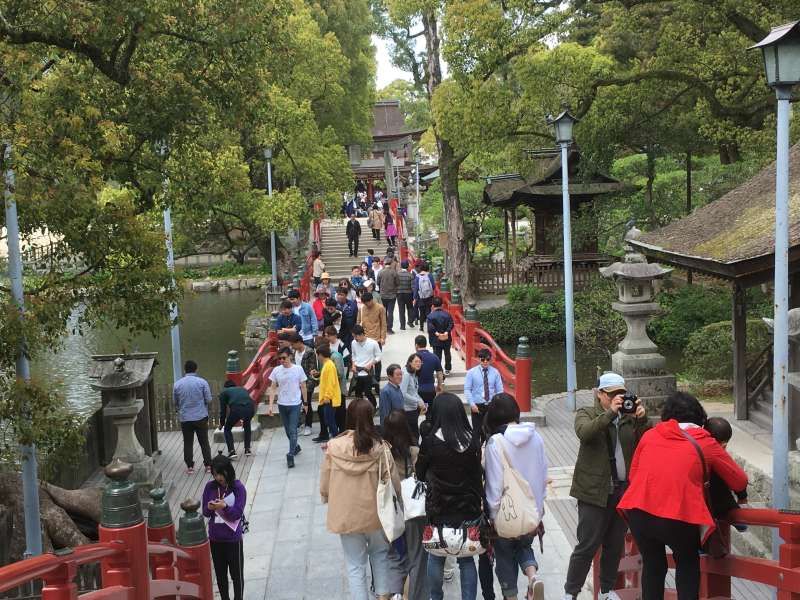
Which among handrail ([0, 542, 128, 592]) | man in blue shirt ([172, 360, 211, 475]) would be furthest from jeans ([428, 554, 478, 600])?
man in blue shirt ([172, 360, 211, 475])

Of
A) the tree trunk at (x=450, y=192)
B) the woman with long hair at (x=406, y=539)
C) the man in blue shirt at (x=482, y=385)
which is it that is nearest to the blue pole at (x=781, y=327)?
the woman with long hair at (x=406, y=539)

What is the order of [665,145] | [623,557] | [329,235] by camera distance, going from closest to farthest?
1. [623,557]
2. [665,145]
3. [329,235]

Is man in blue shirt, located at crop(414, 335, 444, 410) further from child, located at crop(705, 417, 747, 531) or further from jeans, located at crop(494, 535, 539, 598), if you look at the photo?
child, located at crop(705, 417, 747, 531)

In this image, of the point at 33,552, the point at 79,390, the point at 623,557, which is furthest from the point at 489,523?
the point at 79,390

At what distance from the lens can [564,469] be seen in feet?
35.8

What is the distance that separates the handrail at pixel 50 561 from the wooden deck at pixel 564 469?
4782mm

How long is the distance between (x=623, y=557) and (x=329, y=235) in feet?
104

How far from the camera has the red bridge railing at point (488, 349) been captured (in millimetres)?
12820

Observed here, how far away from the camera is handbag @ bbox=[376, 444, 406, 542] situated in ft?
19.5

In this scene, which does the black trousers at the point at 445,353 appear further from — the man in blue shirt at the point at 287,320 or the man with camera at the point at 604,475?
the man with camera at the point at 604,475

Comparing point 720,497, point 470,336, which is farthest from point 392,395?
point 470,336

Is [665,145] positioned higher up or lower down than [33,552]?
higher up

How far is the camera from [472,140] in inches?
787

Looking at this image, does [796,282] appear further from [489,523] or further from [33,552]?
[33,552]
